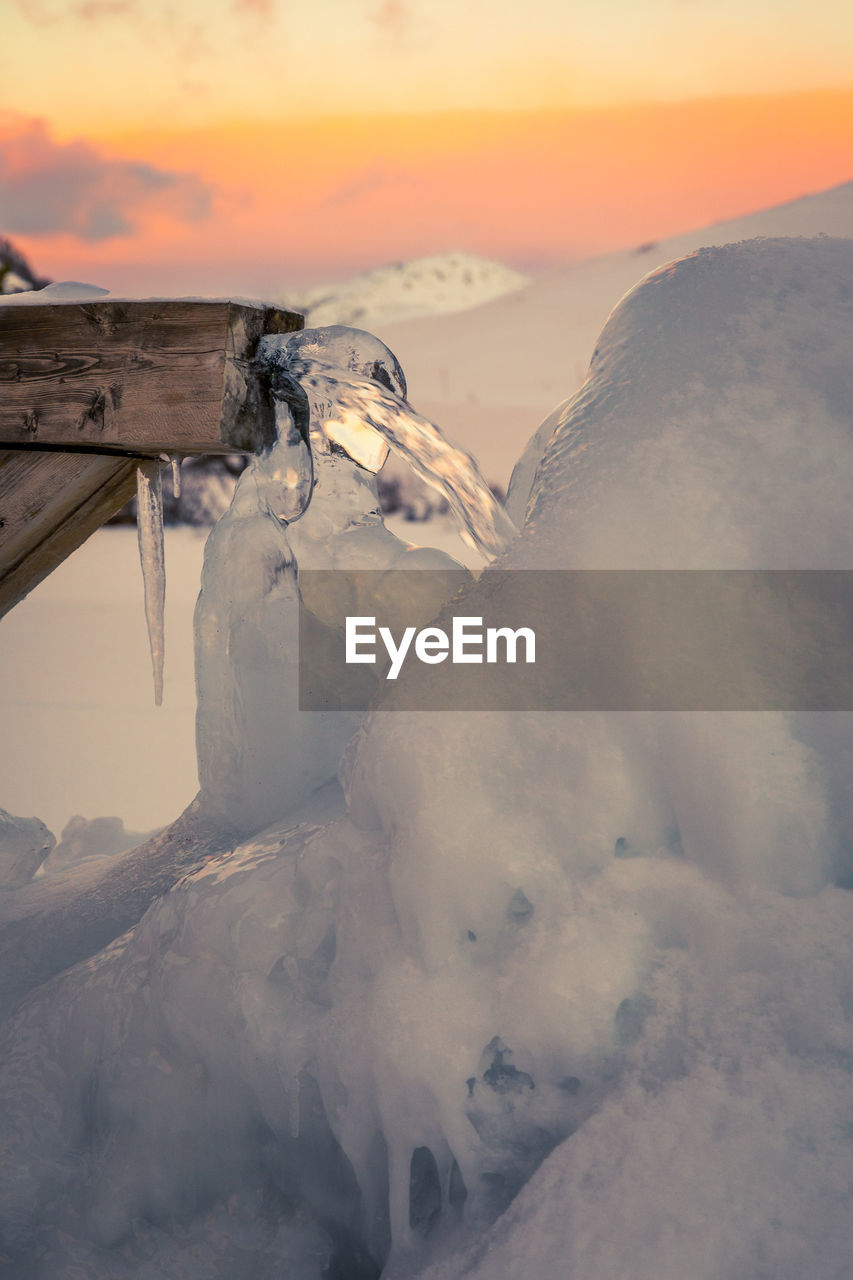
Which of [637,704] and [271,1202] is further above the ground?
[637,704]

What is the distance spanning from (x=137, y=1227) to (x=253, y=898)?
0.52 meters

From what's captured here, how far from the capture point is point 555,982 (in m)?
1.28

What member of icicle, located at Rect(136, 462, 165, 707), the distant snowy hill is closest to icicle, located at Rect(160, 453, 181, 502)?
icicle, located at Rect(136, 462, 165, 707)

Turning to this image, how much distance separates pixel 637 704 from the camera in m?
1.39

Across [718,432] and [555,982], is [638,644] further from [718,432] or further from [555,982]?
[555,982]

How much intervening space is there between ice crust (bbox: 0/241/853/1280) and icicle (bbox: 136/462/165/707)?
25.8 inches

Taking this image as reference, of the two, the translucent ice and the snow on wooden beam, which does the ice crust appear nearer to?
the translucent ice

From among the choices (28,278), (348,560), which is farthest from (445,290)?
(348,560)

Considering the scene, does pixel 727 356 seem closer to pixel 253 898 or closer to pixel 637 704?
pixel 637 704

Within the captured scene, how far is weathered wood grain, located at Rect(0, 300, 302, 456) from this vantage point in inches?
65.2

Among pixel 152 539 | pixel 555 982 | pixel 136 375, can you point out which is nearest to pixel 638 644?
pixel 555 982

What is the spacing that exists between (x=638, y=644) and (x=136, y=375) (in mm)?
944

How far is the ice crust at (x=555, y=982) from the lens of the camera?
1.12 m

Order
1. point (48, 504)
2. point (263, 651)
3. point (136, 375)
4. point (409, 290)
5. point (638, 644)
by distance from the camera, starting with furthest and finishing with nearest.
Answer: point (409, 290) < point (263, 651) < point (48, 504) < point (136, 375) < point (638, 644)
